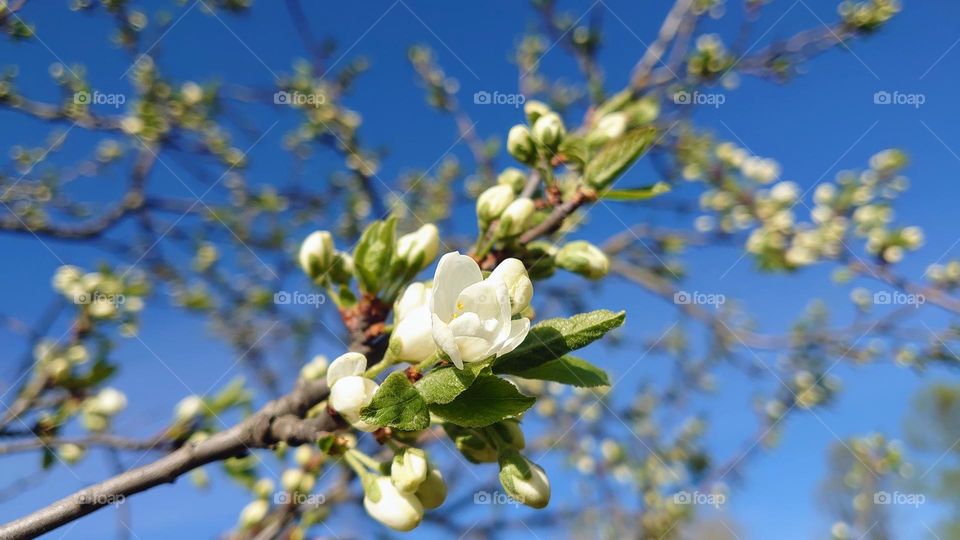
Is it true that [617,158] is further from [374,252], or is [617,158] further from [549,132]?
[374,252]

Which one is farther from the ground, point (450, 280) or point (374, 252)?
point (450, 280)

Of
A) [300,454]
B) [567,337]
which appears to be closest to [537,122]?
[567,337]

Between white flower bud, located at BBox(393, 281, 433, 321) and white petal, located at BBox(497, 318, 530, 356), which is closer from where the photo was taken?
white petal, located at BBox(497, 318, 530, 356)

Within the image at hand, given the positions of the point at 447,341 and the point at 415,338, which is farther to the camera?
the point at 415,338

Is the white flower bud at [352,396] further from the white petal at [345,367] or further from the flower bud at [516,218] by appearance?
the flower bud at [516,218]

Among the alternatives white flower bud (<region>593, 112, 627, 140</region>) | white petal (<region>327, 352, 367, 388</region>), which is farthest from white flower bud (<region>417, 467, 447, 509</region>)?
white flower bud (<region>593, 112, 627, 140</region>)

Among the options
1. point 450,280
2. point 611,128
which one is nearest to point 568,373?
point 450,280

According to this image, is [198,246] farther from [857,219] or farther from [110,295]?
[857,219]

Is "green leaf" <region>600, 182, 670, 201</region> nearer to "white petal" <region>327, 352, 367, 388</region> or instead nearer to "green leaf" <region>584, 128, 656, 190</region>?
"green leaf" <region>584, 128, 656, 190</region>
